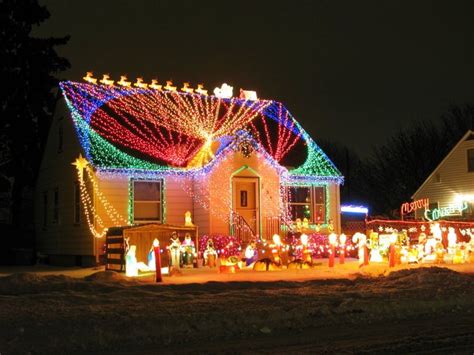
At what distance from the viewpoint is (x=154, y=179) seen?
23.3 meters

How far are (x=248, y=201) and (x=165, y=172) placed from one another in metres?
3.48

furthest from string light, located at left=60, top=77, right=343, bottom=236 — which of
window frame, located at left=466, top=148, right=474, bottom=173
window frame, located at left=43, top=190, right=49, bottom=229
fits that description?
window frame, located at left=466, top=148, right=474, bottom=173

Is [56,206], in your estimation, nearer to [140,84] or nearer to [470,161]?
[140,84]

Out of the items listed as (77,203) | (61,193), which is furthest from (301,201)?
(61,193)

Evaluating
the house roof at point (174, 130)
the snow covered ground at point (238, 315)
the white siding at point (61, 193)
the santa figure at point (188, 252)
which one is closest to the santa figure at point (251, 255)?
the santa figure at point (188, 252)

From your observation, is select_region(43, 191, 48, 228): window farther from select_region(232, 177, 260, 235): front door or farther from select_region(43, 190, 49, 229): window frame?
select_region(232, 177, 260, 235): front door

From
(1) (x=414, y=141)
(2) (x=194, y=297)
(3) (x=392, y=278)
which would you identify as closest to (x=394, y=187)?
(1) (x=414, y=141)

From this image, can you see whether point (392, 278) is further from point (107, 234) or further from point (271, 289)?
point (107, 234)

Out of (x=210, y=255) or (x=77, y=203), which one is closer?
(x=210, y=255)

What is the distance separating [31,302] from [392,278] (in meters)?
8.42

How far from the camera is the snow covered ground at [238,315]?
8.61 metres

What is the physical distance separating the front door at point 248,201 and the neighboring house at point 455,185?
750 inches

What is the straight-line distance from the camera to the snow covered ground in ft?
28.2

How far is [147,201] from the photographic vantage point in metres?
23.4
